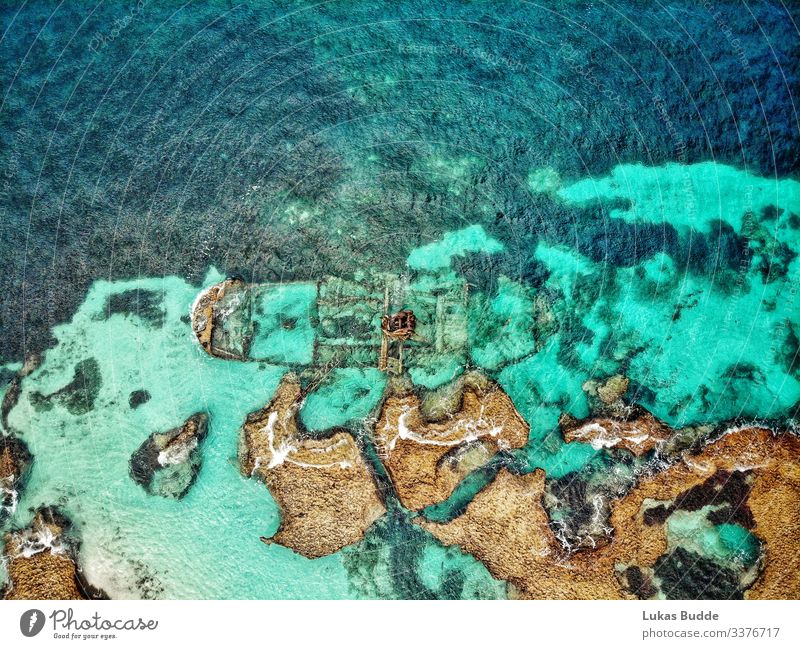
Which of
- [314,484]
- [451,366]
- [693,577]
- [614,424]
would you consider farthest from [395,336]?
[693,577]

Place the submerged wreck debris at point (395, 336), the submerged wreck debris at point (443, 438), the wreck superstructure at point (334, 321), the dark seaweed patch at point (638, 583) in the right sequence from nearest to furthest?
the dark seaweed patch at point (638, 583) < the submerged wreck debris at point (443, 438) < the submerged wreck debris at point (395, 336) < the wreck superstructure at point (334, 321)

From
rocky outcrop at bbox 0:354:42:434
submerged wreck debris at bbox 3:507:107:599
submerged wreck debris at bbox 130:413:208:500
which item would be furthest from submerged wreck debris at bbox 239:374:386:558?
rocky outcrop at bbox 0:354:42:434

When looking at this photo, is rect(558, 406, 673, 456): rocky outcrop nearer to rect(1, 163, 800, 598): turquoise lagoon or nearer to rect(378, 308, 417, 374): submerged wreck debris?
rect(1, 163, 800, 598): turquoise lagoon

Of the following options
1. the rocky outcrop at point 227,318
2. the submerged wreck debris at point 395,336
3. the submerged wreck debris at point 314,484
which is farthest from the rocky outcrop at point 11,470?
the submerged wreck debris at point 395,336

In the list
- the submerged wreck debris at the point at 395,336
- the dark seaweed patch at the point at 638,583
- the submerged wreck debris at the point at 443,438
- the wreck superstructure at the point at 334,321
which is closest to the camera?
the dark seaweed patch at the point at 638,583

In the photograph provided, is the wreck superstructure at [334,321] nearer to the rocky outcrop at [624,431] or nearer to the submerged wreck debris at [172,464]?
the submerged wreck debris at [172,464]

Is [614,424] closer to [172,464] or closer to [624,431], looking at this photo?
[624,431]

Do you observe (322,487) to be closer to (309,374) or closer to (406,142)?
(309,374)
